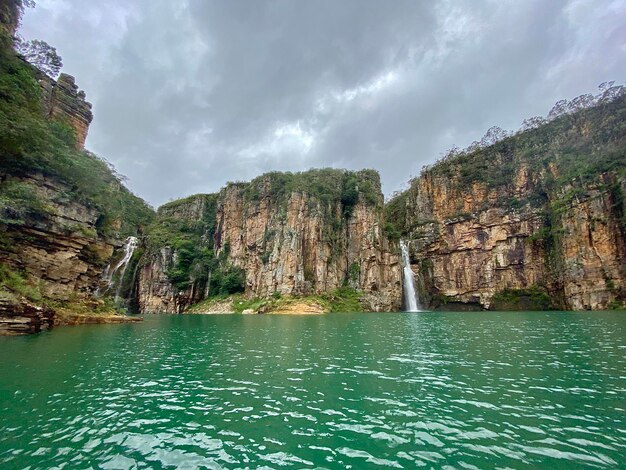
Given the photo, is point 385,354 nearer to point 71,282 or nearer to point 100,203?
point 71,282

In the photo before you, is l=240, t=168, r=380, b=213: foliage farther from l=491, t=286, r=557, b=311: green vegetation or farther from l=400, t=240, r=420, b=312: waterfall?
l=491, t=286, r=557, b=311: green vegetation

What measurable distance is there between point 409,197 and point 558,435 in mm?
89401

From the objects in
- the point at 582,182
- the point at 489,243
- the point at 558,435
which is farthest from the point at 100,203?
the point at 582,182

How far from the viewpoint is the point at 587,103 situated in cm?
7294

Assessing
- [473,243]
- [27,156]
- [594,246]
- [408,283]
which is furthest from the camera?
[408,283]

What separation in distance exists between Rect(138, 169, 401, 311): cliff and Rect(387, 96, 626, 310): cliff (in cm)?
1003

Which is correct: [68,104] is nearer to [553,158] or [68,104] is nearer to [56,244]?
[56,244]

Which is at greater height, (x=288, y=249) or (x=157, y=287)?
(x=288, y=249)

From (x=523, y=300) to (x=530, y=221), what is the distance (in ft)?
57.0

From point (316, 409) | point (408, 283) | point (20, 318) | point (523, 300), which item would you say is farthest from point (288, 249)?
point (316, 409)

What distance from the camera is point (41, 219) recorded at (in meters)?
30.2

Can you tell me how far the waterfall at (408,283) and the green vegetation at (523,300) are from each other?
644 inches

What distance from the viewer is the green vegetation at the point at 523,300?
65.6m

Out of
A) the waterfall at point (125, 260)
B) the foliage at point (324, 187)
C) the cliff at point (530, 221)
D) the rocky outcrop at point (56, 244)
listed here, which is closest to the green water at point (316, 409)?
the rocky outcrop at point (56, 244)
